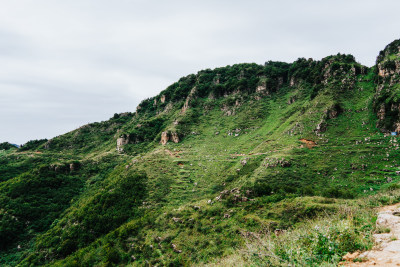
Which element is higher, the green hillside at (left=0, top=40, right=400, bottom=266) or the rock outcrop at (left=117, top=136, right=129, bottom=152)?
the rock outcrop at (left=117, top=136, right=129, bottom=152)

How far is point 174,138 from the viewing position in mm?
67000

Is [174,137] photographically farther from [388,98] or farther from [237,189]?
[388,98]

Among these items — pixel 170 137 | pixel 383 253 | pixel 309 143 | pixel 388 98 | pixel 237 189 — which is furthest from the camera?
pixel 170 137

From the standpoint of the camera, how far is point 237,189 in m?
28.9

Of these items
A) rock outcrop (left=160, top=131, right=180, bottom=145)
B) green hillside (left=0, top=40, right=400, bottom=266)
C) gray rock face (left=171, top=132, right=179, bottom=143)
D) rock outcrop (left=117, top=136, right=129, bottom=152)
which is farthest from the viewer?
rock outcrop (left=117, top=136, right=129, bottom=152)

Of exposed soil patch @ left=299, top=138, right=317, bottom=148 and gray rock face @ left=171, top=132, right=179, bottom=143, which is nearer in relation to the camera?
exposed soil patch @ left=299, top=138, right=317, bottom=148

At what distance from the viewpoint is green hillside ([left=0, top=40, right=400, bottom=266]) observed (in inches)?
614

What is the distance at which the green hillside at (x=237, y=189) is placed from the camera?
614 inches

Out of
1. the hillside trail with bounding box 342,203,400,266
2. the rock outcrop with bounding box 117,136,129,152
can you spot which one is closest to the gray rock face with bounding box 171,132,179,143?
the rock outcrop with bounding box 117,136,129,152

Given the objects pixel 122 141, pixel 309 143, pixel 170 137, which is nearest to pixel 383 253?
pixel 309 143

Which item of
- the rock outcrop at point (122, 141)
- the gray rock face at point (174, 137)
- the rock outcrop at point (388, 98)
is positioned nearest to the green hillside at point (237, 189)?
the rock outcrop at point (388, 98)

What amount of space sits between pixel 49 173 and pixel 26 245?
23.7m

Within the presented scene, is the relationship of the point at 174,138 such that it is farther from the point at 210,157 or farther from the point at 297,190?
the point at 297,190

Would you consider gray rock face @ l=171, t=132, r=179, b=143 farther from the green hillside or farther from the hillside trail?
the hillside trail
